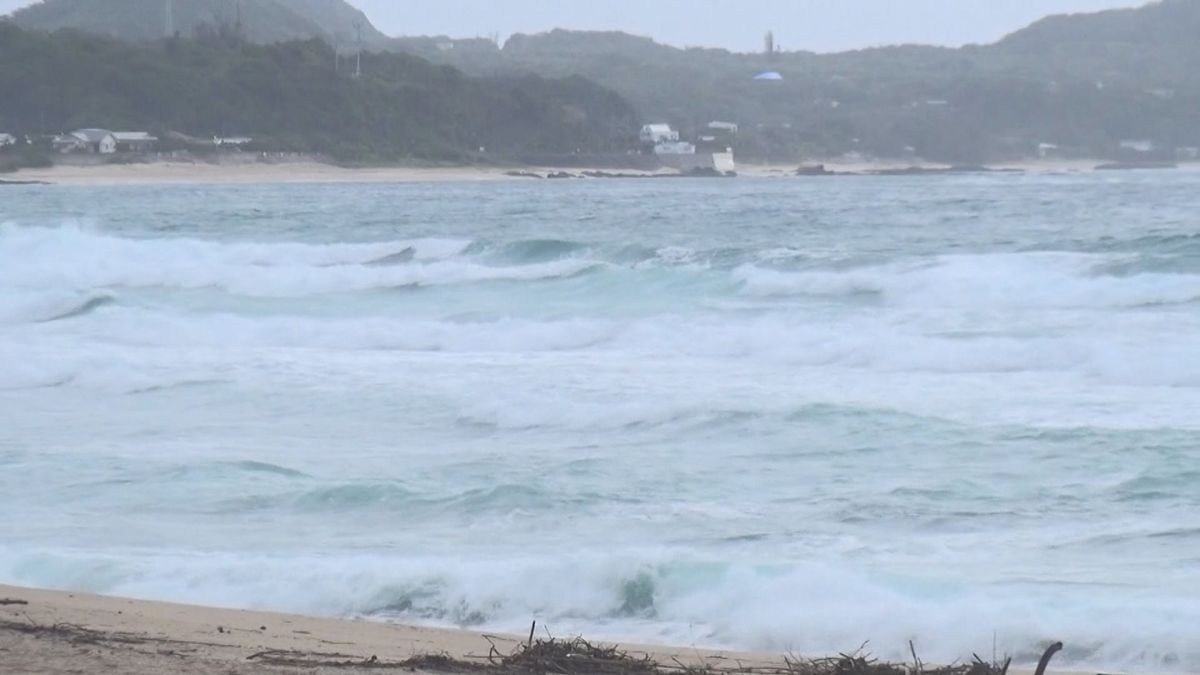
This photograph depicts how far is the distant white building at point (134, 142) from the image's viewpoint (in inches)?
2854

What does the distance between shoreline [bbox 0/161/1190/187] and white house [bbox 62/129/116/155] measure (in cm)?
192

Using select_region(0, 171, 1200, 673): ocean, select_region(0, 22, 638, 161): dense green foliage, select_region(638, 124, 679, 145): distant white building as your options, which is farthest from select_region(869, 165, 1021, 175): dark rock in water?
select_region(0, 171, 1200, 673): ocean

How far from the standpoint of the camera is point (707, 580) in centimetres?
636

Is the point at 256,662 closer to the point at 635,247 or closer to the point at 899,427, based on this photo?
the point at 899,427

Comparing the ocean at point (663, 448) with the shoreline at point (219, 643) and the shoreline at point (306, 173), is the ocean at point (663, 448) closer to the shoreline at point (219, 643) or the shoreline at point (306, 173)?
the shoreline at point (219, 643)

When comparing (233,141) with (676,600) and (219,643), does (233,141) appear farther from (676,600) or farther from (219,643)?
(219,643)

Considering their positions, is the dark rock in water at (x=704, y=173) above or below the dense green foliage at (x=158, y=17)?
below

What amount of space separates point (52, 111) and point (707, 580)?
260ft

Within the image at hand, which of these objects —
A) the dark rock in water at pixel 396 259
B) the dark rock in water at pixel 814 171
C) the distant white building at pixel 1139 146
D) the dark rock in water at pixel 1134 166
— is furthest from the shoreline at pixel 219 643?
the dark rock in water at pixel 814 171

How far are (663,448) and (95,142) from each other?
67.9 metres

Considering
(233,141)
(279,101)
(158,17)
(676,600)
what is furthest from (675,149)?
(676,600)

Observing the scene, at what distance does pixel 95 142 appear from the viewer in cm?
7225

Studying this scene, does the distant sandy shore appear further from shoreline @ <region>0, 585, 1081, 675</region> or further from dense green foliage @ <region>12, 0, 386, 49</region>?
shoreline @ <region>0, 585, 1081, 675</region>

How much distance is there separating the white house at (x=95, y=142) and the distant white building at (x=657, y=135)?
30212 mm
